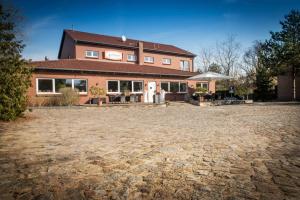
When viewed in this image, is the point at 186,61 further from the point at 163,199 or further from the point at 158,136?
the point at 163,199

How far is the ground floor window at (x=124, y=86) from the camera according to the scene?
22.3 meters

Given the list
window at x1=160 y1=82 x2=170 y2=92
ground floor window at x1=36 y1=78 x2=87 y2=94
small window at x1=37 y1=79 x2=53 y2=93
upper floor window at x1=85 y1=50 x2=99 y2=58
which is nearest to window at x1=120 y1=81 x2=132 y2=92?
ground floor window at x1=36 y1=78 x2=87 y2=94

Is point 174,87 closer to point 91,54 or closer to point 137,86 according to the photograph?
point 137,86

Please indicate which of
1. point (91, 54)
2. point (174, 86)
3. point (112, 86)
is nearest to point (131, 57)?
point (91, 54)

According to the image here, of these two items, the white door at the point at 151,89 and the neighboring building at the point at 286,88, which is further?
the neighboring building at the point at 286,88

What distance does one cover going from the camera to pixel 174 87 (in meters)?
26.4

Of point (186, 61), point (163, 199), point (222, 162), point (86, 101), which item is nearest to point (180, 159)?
point (222, 162)

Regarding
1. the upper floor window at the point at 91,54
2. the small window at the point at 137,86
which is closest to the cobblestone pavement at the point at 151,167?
the small window at the point at 137,86

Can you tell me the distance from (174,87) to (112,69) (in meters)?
8.23

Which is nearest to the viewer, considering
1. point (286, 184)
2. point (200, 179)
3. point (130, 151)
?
point (286, 184)

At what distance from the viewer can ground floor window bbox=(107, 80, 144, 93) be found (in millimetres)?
22312

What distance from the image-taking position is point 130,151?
472 cm

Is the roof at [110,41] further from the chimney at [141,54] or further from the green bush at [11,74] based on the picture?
the green bush at [11,74]

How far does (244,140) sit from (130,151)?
3.06 m
